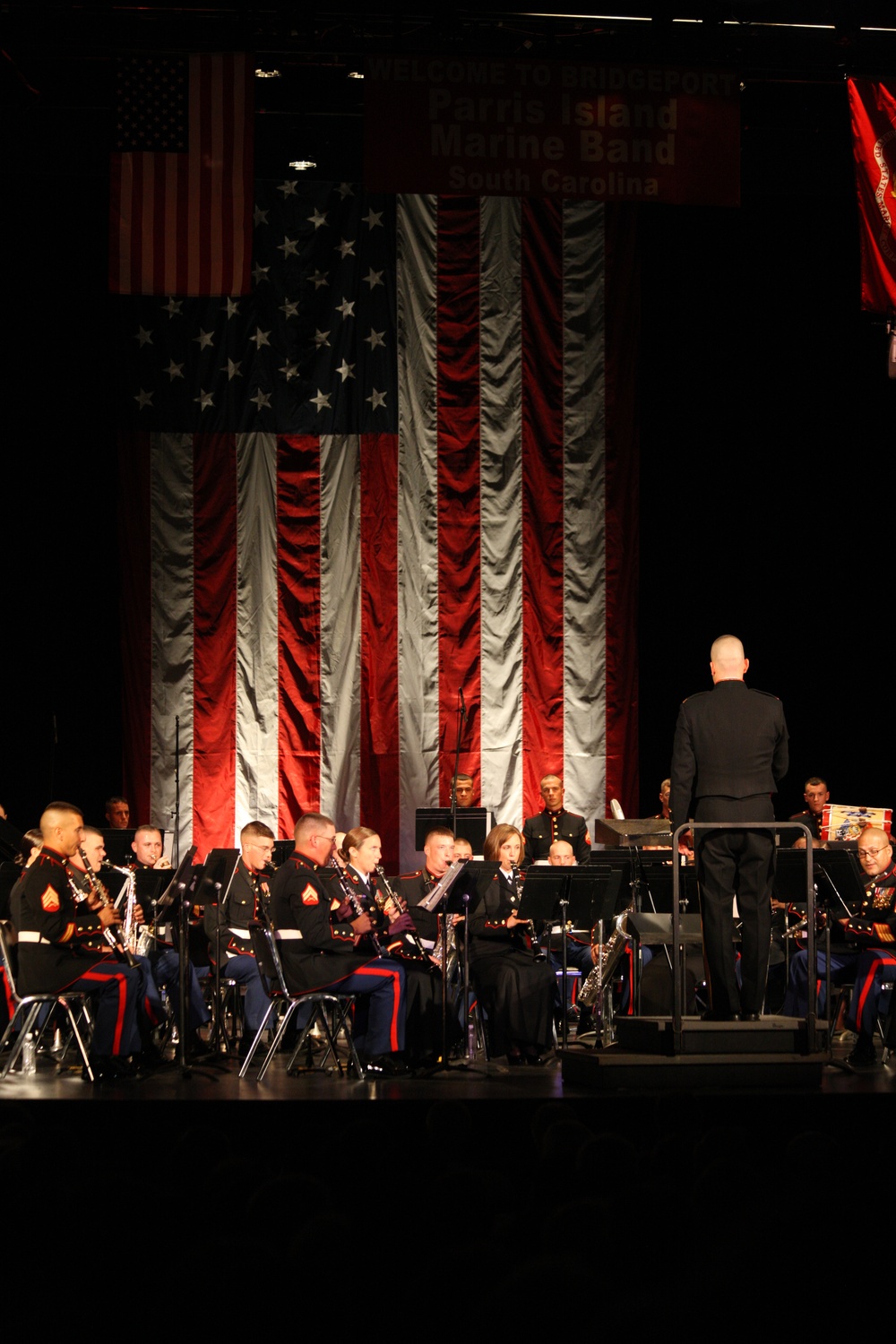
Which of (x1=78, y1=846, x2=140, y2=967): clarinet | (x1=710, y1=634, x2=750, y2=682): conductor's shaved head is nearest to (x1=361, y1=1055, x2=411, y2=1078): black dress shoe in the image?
(x1=78, y1=846, x2=140, y2=967): clarinet

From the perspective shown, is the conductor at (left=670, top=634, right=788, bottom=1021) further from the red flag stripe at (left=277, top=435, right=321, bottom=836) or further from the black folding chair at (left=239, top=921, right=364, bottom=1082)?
the red flag stripe at (left=277, top=435, right=321, bottom=836)

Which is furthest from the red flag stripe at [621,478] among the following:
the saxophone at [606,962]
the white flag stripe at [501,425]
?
the saxophone at [606,962]

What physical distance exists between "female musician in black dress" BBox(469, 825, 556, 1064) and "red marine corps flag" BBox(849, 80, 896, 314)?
4.52m

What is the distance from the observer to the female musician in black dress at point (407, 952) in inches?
339

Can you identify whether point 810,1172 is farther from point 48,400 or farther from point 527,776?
point 48,400

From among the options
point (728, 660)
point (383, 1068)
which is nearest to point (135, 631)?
point (383, 1068)

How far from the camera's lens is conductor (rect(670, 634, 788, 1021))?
6551mm

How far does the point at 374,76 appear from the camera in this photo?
8.96m

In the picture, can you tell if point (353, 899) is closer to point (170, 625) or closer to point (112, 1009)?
point (112, 1009)

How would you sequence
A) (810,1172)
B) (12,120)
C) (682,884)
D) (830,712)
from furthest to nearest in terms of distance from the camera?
(830,712)
(12,120)
(682,884)
(810,1172)

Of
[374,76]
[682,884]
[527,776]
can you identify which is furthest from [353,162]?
[682,884]

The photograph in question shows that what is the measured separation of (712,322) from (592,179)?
15.0ft

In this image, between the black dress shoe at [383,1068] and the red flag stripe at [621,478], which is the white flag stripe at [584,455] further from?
the black dress shoe at [383,1068]

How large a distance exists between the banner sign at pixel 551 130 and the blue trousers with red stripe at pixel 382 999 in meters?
4.65
